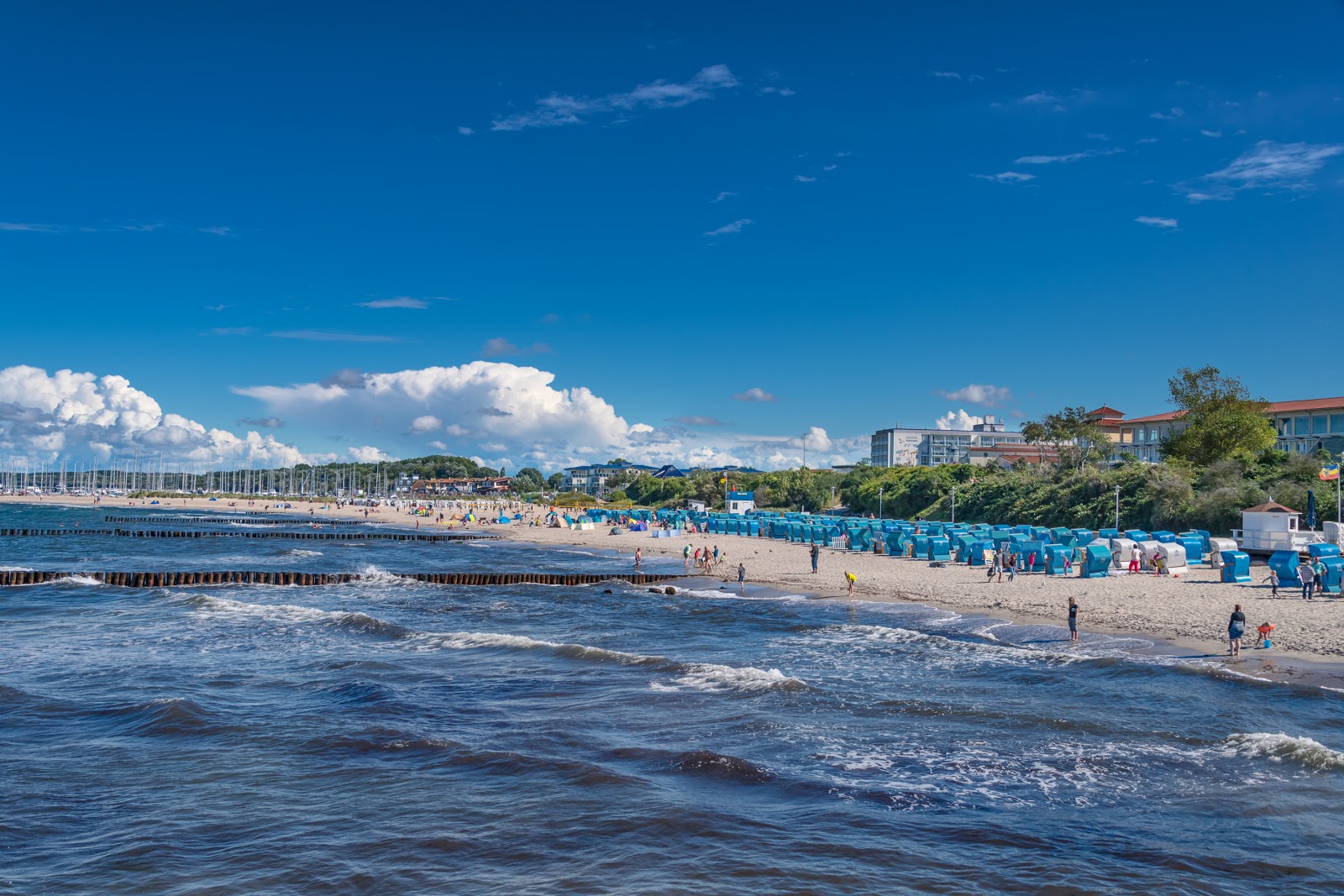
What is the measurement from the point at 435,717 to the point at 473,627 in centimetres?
1159

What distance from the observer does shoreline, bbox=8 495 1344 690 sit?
21641 millimetres

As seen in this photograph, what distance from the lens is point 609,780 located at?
14164 millimetres

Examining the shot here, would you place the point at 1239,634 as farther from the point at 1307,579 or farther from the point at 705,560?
the point at 705,560

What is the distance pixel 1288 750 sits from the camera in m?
14.9

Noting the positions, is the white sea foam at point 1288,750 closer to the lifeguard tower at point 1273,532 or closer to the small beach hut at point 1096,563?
the small beach hut at point 1096,563

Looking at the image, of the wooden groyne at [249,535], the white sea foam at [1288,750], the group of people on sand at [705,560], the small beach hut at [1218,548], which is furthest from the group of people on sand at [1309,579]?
the wooden groyne at [249,535]

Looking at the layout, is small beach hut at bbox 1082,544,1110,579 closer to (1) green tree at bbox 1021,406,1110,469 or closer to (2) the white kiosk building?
(1) green tree at bbox 1021,406,1110,469

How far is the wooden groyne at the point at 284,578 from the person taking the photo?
41.7 m

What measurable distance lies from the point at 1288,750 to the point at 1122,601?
52.2ft

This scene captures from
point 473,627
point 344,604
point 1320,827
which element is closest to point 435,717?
point 473,627

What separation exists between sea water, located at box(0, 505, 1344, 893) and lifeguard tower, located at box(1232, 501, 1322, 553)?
17203 millimetres

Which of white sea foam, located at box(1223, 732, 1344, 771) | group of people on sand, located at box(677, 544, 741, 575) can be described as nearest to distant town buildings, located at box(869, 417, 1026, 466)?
group of people on sand, located at box(677, 544, 741, 575)

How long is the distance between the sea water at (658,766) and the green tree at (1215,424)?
46878 millimetres

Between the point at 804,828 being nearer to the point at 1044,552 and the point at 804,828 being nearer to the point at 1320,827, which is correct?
the point at 1320,827
